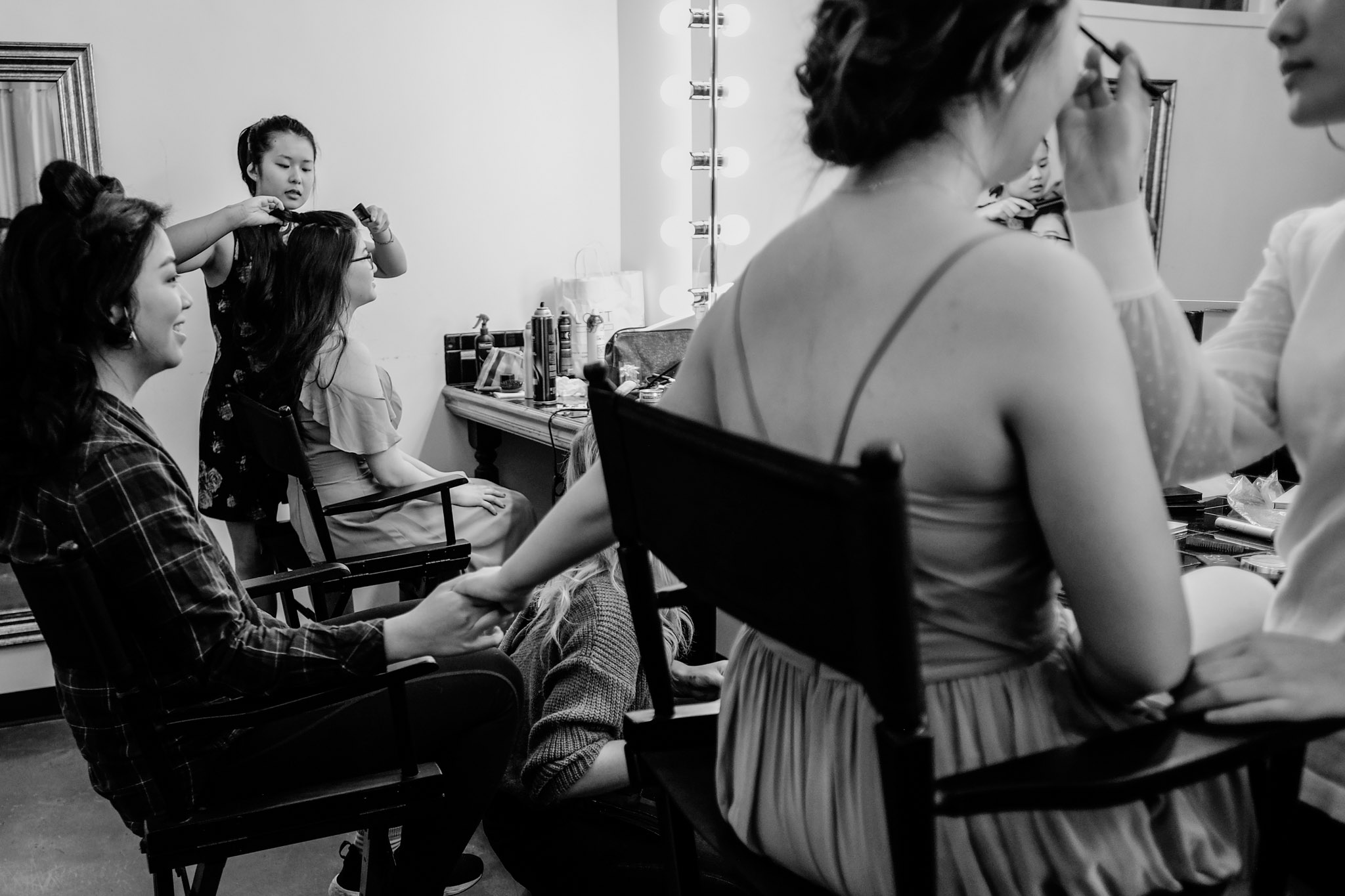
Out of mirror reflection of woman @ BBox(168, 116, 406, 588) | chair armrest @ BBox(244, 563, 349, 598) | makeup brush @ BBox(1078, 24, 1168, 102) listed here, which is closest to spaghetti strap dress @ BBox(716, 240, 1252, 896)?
makeup brush @ BBox(1078, 24, 1168, 102)

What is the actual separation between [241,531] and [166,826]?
182 centimetres

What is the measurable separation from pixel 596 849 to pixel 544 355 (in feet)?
6.72

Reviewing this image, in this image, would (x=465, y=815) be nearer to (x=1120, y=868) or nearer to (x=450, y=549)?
(x=450, y=549)

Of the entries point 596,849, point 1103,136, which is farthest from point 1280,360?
point 596,849

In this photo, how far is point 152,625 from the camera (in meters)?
1.29

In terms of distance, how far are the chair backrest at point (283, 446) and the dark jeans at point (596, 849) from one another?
3.07 feet

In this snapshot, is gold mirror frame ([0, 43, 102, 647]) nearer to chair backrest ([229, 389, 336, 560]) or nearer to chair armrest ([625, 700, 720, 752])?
chair backrest ([229, 389, 336, 560])

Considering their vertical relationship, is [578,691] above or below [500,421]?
below

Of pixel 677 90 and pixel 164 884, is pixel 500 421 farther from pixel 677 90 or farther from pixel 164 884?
pixel 164 884

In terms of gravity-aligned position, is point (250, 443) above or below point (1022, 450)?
below

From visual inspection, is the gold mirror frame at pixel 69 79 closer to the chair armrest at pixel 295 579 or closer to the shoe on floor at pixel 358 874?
the chair armrest at pixel 295 579

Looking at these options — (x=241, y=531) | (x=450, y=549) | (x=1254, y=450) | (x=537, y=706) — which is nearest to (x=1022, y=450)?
(x=1254, y=450)

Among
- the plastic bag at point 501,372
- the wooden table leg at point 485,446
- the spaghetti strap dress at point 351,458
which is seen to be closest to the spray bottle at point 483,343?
the plastic bag at point 501,372

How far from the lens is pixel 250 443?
257 cm
